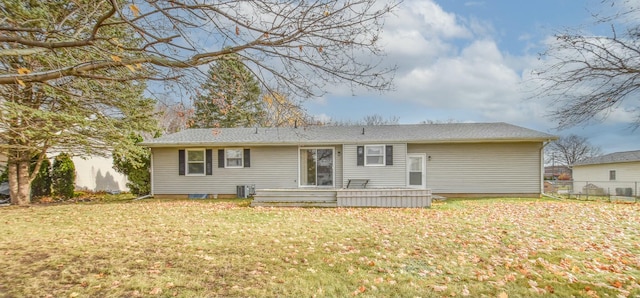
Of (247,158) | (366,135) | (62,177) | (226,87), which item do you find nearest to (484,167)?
(366,135)

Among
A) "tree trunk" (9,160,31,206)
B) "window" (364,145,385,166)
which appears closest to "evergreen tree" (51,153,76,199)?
"tree trunk" (9,160,31,206)

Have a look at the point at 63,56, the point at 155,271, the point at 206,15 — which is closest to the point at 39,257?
the point at 155,271

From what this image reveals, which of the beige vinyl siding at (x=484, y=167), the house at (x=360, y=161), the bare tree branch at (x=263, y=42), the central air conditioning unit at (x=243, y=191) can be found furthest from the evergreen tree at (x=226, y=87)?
the beige vinyl siding at (x=484, y=167)

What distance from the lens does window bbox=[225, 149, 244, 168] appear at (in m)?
14.4

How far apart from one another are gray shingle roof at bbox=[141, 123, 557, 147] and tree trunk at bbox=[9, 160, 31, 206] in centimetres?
431

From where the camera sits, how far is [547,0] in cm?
569

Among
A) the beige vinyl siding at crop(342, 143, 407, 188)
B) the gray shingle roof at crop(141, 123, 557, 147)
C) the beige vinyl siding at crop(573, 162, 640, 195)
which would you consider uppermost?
the gray shingle roof at crop(141, 123, 557, 147)

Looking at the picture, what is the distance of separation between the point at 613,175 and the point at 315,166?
24328mm

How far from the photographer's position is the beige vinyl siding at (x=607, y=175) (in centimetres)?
2161

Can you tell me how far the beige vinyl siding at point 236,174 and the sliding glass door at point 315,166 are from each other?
33 cm

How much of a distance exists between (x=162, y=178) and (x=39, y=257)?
1018 cm

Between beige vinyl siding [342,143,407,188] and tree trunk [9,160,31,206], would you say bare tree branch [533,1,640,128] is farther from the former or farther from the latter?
tree trunk [9,160,31,206]

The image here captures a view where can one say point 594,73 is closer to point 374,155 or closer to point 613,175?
point 374,155

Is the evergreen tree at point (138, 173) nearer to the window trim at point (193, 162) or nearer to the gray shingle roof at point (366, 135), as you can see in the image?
the gray shingle roof at point (366, 135)
